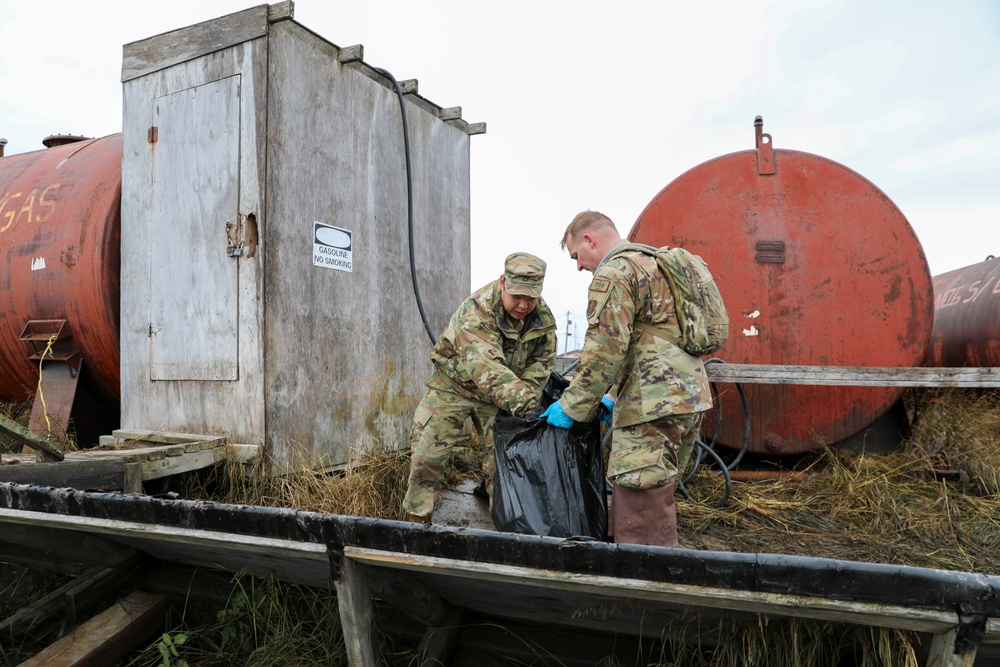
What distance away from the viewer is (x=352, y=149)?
4250 mm

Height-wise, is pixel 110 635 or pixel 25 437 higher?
pixel 25 437


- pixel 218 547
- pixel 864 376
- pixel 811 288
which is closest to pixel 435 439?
pixel 218 547

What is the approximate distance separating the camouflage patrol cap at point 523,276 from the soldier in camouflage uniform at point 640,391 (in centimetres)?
54

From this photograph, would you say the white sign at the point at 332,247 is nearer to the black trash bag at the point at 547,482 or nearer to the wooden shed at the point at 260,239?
the wooden shed at the point at 260,239

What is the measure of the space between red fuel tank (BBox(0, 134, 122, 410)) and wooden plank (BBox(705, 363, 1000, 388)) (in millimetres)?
3694

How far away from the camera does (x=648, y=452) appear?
276 cm

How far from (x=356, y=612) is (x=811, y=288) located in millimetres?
3210

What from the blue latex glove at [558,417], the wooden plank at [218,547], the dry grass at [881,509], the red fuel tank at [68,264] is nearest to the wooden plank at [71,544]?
the wooden plank at [218,547]

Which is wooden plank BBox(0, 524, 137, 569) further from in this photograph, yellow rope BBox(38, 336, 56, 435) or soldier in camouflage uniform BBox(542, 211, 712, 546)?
soldier in camouflage uniform BBox(542, 211, 712, 546)

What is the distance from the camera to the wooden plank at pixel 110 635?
269cm

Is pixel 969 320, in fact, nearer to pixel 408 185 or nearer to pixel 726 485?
pixel 726 485

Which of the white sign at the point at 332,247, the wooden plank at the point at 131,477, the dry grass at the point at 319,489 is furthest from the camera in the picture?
the white sign at the point at 332,247

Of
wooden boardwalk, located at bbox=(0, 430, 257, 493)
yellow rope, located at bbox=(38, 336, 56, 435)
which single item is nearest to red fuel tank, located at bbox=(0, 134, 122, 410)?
yellow rope, located at bbox=(38, 336, 56, 435)

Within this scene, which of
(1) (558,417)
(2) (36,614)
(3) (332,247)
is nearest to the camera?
(1) (558,417)
